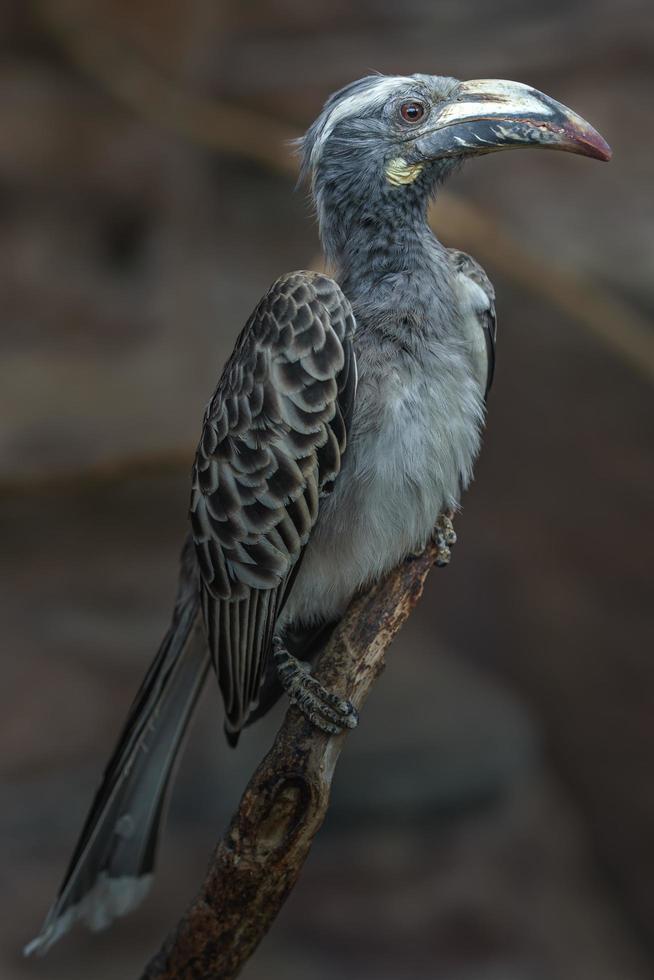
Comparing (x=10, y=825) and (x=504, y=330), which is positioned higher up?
(x=504, y=330)

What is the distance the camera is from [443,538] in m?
2.27

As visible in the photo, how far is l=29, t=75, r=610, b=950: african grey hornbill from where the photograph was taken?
2.08 m

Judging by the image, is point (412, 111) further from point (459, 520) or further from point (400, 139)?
point (459, 520)

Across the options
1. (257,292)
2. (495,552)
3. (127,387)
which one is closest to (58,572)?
(127,387)

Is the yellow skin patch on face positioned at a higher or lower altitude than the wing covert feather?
higher

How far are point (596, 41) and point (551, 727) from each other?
2901 millimetres

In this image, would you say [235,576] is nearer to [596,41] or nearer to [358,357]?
[358,357]

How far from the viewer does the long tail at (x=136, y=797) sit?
7.68ft

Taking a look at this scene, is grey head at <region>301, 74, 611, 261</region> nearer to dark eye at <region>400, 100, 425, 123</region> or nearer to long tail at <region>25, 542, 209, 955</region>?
dark eye at <region>400, 100, 425, 123</region>

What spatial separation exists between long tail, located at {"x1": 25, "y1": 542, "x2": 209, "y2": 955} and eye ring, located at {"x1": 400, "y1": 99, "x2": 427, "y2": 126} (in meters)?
1.05

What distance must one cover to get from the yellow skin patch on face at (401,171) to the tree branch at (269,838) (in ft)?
2.83

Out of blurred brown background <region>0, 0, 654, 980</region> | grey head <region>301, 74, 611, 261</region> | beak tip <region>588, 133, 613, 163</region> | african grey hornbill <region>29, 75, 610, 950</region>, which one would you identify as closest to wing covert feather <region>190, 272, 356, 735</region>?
african grey hornbill <region>29, 75, 610, 950</region>

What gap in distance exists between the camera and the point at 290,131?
4.71m

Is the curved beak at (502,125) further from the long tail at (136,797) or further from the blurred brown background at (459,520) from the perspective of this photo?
the blurred brown background at (459,520)
